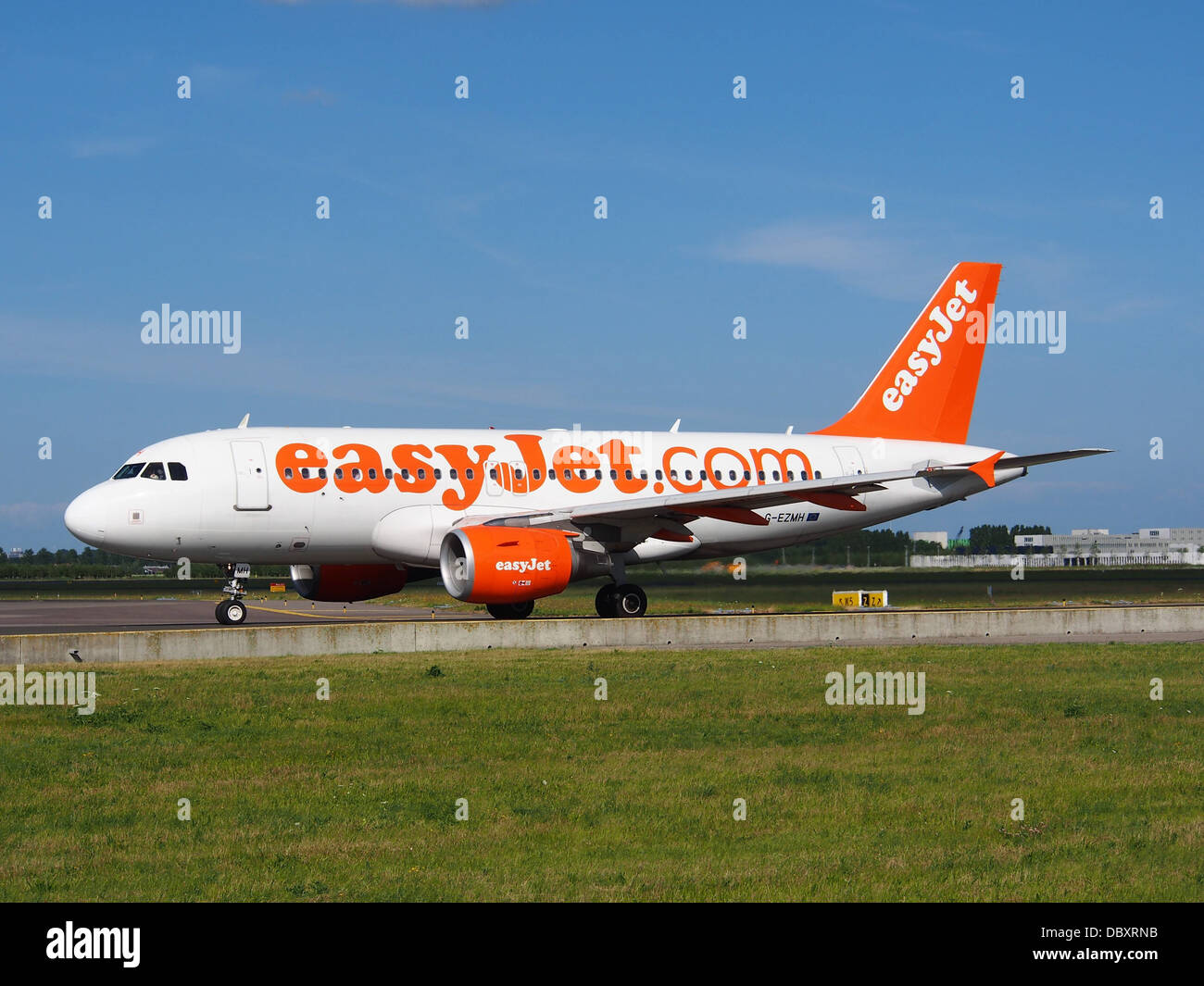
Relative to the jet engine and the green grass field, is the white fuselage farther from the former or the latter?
the green grass field

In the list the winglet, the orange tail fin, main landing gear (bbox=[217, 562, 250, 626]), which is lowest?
main landing gear (bbox=[217, 562, 250, 626])

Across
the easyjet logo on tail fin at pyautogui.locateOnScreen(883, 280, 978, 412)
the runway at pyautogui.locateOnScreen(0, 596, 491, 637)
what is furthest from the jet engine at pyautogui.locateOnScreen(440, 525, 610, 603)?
the easyjet logo on tail fin at pyautogui.locateOnScreen(883, 280, 978, 412)

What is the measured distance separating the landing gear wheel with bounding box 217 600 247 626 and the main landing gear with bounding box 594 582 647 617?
305 inches

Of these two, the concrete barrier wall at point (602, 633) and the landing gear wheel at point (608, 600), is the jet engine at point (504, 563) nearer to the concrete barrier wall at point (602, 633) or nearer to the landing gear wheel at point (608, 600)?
the concrete barrier wall at point (602, 633)

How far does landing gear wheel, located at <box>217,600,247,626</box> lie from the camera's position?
94.4 ft

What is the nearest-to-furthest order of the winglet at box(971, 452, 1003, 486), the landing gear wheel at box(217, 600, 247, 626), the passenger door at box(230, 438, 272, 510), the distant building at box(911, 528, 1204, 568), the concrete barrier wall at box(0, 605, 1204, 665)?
the concrete barrier wall at box(0, 605, 1204, 665), the passenger door at box(230, 438, 272, 510), the landing gear wheel at box(217, 600, 247, 626), the winglet at box(971, 452, 1003, 486), the distant building at box(911, 528, 1204, 568)

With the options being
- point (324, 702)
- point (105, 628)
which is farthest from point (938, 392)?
point (324, 702)

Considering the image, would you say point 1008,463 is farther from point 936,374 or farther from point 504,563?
point 504,563

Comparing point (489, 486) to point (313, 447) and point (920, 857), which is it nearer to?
point (313, 447)

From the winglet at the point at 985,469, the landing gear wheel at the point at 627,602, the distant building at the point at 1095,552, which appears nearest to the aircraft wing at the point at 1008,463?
the winglet at the point at 985,469

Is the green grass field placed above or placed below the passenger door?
below

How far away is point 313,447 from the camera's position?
29.6 meters

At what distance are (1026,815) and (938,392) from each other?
27604mm

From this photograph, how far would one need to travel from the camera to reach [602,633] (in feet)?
85.5
